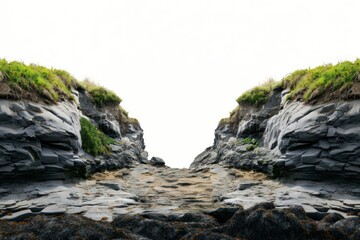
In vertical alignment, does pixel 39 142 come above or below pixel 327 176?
above

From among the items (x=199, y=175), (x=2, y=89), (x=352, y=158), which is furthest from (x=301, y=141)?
(x=2, y=89)

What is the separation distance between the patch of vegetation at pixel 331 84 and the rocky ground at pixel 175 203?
424cm

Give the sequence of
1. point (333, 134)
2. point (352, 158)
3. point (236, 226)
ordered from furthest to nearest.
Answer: point (333, 134), point (352, 158), point (236, 226)

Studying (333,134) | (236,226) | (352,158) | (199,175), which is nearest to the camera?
(236,226)

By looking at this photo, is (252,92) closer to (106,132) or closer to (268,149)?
(268,149)

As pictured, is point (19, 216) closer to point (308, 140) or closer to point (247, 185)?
point (247, 185)

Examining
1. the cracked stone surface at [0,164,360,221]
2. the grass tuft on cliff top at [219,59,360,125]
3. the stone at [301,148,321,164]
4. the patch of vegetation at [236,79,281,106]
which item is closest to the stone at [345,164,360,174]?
the cracked stone surface at [0,164,360,221]

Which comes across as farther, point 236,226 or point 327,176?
point 327,176

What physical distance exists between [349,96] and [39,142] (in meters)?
13.5

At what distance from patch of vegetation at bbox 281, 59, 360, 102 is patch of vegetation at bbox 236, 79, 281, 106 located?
4229mm

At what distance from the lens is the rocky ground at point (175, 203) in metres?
8.62

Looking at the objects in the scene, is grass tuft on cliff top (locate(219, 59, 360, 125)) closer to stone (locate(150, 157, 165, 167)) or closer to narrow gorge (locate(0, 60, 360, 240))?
narrow gorge (locate(0, 60, 360, 240))

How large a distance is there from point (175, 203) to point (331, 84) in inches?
372

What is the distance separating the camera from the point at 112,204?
40.0ft
